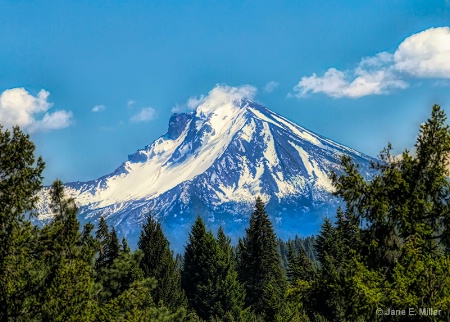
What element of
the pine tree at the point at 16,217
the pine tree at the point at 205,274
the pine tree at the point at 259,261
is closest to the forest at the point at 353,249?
Result: the pine tree at the point at 16,217

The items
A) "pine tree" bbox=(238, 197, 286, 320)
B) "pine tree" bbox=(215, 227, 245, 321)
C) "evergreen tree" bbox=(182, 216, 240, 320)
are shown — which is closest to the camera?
"pine tree" bbox=(215, 227, 245, 321)

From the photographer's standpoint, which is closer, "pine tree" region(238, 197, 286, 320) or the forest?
the forest

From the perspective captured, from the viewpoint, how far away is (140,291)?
15195 mm

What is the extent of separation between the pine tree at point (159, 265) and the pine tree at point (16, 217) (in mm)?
39381

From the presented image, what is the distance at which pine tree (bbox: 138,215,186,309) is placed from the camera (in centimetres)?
5138

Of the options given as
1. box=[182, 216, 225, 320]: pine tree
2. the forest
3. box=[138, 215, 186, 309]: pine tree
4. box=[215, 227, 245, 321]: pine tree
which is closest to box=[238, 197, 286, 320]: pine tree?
box=[215, 227, 245, 321]: pine tree

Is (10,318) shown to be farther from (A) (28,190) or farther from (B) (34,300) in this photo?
(A) (28,190)

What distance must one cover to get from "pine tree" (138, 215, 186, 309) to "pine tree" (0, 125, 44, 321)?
129ft

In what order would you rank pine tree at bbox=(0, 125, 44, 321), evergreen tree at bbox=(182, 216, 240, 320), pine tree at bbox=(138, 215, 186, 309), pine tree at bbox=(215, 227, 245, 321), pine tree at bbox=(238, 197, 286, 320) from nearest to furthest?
pine tree at bbox=(0, 125, 44, 321)
pine tree at bbox=(138, 215, 186, 309)
pine tree at bbox=(215, 227, 245, 321)
evergreen tree at bbox=(182, 216, 240, 320)
pine tree at bbox=(238, 197, 286, 320)

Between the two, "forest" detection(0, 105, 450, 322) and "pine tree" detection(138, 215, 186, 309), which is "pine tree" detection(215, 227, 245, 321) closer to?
"pine tree" detection(138, 215, 186, 309)

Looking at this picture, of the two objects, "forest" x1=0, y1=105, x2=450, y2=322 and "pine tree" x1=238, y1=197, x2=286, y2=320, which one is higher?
"pine tree" x1=238, y1=197, x2=286, y2=320

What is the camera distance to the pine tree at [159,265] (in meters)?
51.4

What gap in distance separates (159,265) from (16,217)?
4141 centimetres

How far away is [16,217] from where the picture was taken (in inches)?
489
